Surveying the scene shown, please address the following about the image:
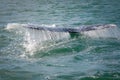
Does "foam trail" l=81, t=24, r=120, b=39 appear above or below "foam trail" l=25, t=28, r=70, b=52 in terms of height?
above

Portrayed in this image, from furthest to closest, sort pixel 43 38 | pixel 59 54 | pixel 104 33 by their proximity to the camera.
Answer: pixel 104 33
pixel 59 54
pixel 43 38

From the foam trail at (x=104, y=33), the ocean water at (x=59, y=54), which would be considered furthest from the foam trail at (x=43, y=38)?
the foam trail at (x=104, y=33)

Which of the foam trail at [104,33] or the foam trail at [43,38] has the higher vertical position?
the foam trail at [104,33]

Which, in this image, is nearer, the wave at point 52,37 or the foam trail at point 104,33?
the wave at point 52,37

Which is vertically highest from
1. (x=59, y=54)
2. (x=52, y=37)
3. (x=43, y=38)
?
(x=52, y=37)

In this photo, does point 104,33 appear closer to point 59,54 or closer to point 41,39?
point 59,54

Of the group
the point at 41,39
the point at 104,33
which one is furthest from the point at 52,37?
the point at 104,33

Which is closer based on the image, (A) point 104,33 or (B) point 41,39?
(B) point 41,39


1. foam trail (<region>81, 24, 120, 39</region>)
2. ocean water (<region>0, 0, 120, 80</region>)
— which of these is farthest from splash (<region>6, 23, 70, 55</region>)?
foam trail (<region>81, 24, 120, 39</region>)

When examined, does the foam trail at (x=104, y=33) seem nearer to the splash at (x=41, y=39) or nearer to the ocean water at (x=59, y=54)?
the ocean water at (x=59, y=54)

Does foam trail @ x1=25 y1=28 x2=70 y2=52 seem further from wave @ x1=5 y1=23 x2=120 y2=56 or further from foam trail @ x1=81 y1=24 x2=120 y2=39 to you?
foam trail @ x1=81 y1=24 x2=120 y2=39

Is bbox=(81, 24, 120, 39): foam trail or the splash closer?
the splash

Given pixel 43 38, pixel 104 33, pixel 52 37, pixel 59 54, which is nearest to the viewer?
pixel 43 38

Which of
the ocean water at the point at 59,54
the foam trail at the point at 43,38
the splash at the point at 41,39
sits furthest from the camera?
the foam trail at the point at 43,38
